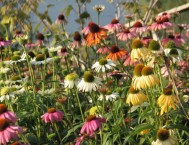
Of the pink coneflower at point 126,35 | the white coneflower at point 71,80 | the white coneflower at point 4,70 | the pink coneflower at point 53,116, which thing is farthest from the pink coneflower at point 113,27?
the pink coneflower at point 53,116

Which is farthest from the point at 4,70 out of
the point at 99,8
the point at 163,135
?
the point at 163,135

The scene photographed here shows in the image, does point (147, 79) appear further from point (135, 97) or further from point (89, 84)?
point (89, 84)

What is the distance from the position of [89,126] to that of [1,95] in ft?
3.02

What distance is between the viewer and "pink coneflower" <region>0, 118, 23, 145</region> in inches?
73.4

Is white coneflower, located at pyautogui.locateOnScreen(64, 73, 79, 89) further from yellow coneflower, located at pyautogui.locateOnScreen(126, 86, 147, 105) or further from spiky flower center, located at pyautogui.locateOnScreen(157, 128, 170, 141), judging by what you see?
spiky flower center, located at pyautogui.locateOnScreen(157, 128, 170, 141)

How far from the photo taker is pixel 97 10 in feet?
14.0

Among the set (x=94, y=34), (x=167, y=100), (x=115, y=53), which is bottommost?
(x=167, y=100)

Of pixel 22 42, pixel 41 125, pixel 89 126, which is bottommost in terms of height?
pixel 41 125

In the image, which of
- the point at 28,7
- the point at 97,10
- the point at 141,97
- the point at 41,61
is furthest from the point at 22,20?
the point at 141,97

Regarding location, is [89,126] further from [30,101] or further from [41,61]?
[41,61]

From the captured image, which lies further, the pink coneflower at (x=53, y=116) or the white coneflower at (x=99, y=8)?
the white coneflower at (x=99, y=8)

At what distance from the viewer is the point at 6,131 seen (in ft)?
6.20

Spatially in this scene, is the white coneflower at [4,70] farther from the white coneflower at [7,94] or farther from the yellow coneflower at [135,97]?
the yellow coneflower at [135,97]

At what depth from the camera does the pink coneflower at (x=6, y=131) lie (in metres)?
1.86
